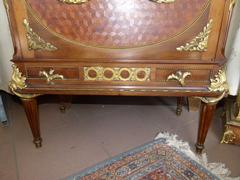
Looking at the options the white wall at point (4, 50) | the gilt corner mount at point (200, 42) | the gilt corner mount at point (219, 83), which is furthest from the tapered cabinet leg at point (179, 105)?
the white wall at point (4, 50)

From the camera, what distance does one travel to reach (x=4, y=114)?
63.5 inches

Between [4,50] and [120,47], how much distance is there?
82cm

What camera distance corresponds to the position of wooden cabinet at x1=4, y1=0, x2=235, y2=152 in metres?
0.99

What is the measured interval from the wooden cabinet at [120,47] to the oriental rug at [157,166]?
296 millimetres

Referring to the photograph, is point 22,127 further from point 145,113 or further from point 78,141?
point 145,113

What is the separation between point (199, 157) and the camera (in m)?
1.38

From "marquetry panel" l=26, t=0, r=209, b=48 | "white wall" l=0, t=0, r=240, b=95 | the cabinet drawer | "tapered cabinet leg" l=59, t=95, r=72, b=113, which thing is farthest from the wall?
"tapered cabinet leg" l=59, t=95, r=72, b=113

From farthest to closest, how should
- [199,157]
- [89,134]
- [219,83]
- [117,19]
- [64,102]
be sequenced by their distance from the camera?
[64,102] → [89,134] → [199,157] → [219,83] → [117,19]

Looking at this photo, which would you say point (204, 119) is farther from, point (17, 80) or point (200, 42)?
point (17, 80)

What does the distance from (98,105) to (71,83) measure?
65 cm

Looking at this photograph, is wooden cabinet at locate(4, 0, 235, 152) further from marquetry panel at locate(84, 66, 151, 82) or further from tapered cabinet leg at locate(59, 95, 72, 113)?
tapered cabinet leg at locate(59, 95, 72, 113)

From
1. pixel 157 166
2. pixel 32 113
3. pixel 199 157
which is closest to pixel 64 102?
pixel 32 113

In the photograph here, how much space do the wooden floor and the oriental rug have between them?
2.0 inches

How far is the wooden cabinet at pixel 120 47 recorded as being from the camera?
989mm
